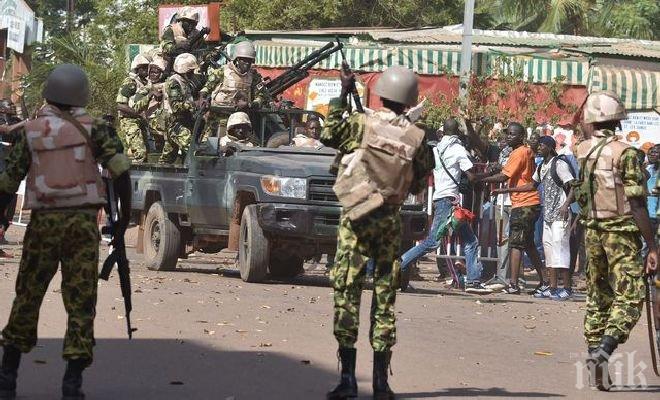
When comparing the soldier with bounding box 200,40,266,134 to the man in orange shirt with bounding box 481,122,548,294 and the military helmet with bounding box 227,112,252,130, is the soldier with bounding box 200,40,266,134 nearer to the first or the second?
the military helmet with bounding box 227,112,252,130

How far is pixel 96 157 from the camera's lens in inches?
308

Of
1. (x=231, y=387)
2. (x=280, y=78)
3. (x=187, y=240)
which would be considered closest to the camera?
(x=231, y=387)

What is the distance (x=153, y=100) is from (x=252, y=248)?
423 centimetres

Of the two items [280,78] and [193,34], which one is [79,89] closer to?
[280,78]

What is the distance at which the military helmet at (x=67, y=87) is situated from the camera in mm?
7715

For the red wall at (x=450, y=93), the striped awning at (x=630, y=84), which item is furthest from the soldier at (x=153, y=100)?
the striped awning at (x=630, y=84)

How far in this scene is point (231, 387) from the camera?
27.8ft

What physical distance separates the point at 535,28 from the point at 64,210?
4712 cm

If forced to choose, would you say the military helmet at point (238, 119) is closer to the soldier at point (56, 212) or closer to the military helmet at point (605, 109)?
the military helmet at point (605, 109)

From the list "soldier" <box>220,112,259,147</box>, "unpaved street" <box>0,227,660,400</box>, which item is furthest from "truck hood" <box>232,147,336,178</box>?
"unpaved street" <box>0,227,660,400</box>

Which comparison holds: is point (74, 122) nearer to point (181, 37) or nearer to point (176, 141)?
point (176, 141)

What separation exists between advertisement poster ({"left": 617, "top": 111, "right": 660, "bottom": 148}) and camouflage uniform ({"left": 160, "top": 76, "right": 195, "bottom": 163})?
1190 cm

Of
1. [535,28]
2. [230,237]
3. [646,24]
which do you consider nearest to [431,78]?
[230,237]

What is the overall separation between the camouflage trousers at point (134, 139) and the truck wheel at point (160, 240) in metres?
1.28
